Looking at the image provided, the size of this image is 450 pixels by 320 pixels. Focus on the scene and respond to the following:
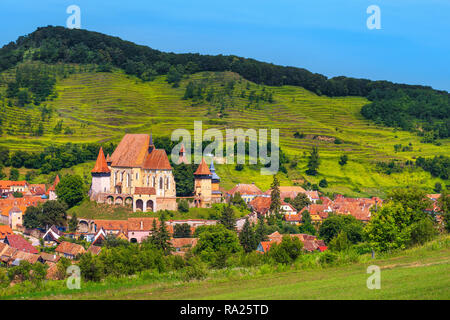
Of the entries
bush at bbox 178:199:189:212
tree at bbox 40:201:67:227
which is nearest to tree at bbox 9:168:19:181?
tree at bbox 40:201:67:227

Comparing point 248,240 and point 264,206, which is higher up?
point 264,206

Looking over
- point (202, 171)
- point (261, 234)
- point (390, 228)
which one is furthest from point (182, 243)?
point (390, 228)

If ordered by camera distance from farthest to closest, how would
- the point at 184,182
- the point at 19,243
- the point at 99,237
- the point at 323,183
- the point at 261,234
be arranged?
the point at 323,183
the point at 184,182
the point at 99,237
the point at 19,243
the point at 261,234

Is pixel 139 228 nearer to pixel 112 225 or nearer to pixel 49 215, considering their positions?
pixel 112 225

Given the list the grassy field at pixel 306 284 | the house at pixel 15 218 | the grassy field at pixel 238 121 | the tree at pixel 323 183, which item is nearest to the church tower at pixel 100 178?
the house at pixel 15 218

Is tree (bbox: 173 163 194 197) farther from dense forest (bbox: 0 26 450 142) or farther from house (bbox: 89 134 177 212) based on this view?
dense forest (bbox: 0 26 450 142)

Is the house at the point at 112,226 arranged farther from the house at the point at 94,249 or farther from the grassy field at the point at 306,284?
the grassy field at the point at 306,284
